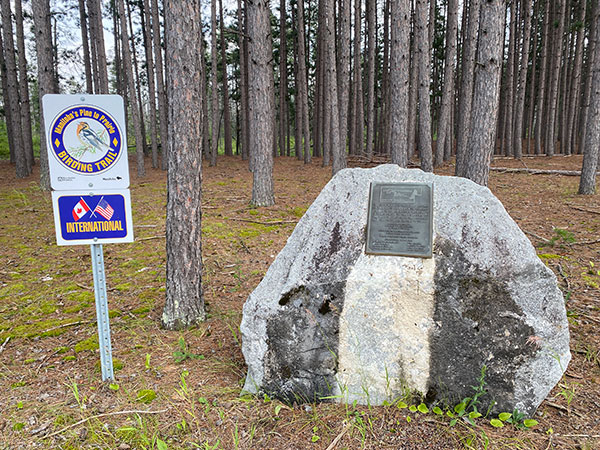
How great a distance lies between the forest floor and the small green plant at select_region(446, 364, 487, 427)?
0.06 meters

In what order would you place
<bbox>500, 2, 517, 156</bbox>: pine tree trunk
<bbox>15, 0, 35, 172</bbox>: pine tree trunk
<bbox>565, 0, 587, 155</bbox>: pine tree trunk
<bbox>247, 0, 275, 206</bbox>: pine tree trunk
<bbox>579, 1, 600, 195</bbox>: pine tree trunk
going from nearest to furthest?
1. <bbox>247, 0, 275, 206</bbox>: pine tree trunk
2. <bbox>579, 1, 600, 195</bbox>: pine tree trunk
3. <bbox>15, 0, 35, 172</bbox>: pine tree trunk
4. <bbox>565, 0, 587, 155</bbox>: pine tree trunk
5. <bbox>500, 2, 517, 156</bbox>: pine tree trunk

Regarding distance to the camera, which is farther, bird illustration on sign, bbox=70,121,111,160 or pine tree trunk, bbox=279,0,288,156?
pine tree trunk, bbox=279,0,288,156

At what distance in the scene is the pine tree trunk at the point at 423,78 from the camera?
421 inches

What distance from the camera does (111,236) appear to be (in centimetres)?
297

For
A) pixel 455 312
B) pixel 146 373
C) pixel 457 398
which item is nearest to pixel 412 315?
pixel 455 312

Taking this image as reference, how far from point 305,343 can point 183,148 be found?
2.06 meters

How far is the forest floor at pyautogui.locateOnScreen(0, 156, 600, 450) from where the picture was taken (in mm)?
2619

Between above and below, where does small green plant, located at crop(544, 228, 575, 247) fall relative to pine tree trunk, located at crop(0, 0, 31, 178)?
below

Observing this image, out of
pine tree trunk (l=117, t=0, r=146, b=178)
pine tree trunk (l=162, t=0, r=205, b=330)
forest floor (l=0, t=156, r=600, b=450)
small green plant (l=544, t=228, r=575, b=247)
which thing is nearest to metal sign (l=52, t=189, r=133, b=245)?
pine tree trunk (l=162, t=0, r=205, b=330)

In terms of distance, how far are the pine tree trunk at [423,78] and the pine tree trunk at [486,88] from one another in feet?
16.3

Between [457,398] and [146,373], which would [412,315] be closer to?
[457,398]

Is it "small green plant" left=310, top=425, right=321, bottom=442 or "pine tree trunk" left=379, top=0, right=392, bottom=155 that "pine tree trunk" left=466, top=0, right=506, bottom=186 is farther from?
"pine tree trunk" left=379, top=0, right=392, bottom=155

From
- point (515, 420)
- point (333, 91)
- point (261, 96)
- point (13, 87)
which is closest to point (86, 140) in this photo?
point (515, 420)

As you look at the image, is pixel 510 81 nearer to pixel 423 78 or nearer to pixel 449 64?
pixel 449 64
